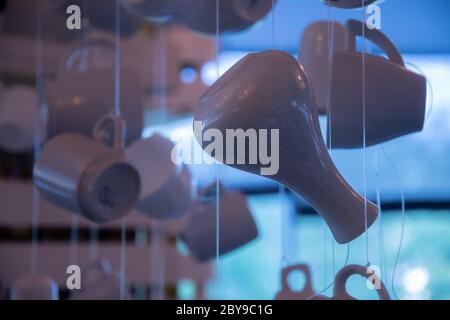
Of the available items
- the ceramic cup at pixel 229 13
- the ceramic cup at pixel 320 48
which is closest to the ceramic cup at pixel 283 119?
the ceramic cup at pixel 320 48

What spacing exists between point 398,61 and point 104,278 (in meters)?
0.50

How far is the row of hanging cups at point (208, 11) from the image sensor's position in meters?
0.92

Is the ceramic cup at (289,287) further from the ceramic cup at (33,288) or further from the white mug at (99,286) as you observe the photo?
the ceramic cup at (33,288)

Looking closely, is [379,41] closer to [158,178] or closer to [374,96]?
[374,96]

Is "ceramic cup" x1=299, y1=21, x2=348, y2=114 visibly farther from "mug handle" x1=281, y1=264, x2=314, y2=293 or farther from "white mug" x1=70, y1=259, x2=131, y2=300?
"white mug" x1=70, y1=259, x2=131, y2=300

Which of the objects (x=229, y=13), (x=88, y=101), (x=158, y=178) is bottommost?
(x=158, y=178)

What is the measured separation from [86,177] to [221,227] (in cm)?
35

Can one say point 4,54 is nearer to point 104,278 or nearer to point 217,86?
point 104,278

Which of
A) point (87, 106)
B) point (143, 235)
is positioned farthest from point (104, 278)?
point (143, 235)

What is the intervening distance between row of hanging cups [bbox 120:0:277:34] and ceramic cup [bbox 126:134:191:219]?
0.68ft

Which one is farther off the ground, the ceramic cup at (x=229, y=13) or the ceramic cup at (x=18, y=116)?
the ceramic cup at (x=229, y=13)

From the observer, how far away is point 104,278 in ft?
3.22

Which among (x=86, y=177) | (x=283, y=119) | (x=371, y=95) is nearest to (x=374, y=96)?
(x=371, y=95)

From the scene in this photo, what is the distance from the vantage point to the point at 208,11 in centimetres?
95
